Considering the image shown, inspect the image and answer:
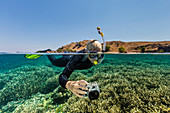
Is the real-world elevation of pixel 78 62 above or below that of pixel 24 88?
above

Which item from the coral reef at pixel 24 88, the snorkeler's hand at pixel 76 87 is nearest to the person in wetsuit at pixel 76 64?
the snorkeler's hand at pixel 76 87

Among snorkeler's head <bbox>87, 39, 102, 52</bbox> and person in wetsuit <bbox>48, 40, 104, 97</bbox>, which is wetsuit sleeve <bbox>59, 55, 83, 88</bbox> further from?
snorkeler's head <bbox>87, 39, 102, 52</bbox>

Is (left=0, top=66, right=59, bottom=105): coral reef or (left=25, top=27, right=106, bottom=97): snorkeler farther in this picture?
(left=0, top=66, right=59, bottom=105): coral reef

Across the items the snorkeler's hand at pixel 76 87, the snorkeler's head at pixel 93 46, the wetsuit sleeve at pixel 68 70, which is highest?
the snorkeler's head at pixel 93 46

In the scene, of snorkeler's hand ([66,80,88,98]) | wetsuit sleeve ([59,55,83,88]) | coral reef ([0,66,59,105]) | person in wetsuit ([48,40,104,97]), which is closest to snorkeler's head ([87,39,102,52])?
person in wetsuit ([48,40,104,97])

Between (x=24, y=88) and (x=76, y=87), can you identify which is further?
(x=24, y=88)

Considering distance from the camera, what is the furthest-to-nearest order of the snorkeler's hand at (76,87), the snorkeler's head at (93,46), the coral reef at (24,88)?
the coral reef at (24,88)
the snorkeler's head at (93,46)
the snorkeler's hand at (76,87)

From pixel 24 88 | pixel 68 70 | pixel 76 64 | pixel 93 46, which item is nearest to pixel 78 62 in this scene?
pixel 76 64

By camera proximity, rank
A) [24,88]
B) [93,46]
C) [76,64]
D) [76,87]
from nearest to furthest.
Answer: [76,87] < [93,46] < [76,64] < [24,88]

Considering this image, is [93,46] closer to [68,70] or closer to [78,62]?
[78,62]

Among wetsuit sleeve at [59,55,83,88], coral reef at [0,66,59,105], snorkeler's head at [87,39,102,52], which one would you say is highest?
snorkeler's head at [87,39,102,52]

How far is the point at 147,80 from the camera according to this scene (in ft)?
15.1

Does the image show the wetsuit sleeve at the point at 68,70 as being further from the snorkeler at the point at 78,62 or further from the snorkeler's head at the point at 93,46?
the snorkeler's head at the point at 93,46

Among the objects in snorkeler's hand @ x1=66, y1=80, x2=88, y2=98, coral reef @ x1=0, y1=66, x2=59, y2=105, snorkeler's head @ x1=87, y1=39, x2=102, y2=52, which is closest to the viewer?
snorkeler's hand @ x1=66, y1=80, x2=88, y2=98
